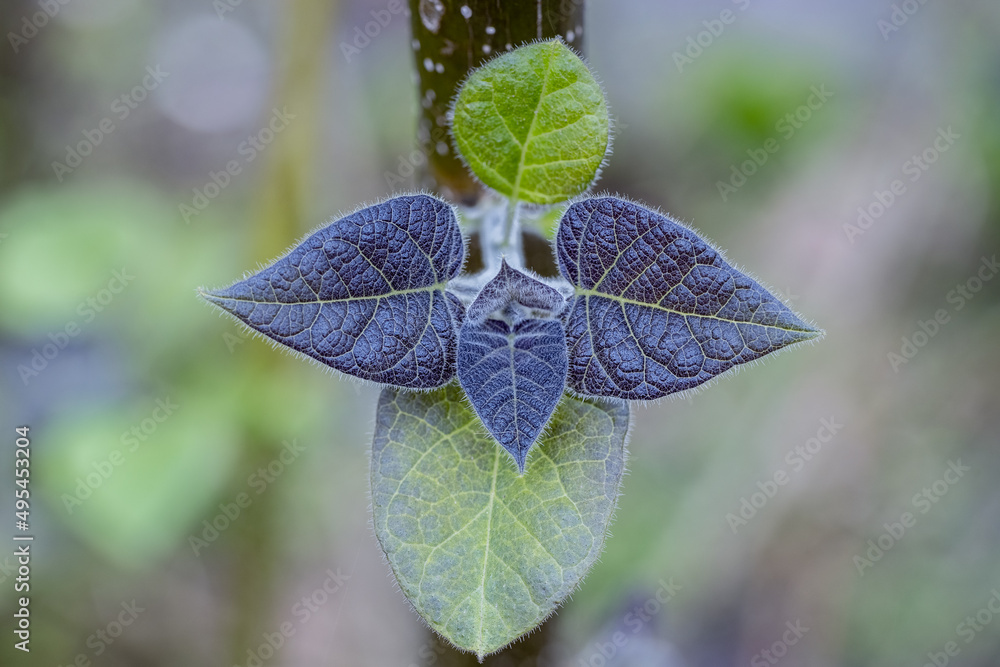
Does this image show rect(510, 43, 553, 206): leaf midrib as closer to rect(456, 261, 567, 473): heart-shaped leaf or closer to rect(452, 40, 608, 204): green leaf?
rect(452, 40, 608, 204): green leaf

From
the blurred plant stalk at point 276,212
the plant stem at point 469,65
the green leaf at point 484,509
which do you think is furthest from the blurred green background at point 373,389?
the green leaf at point 484,509

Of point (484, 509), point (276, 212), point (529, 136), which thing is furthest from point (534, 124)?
point (276, 212)

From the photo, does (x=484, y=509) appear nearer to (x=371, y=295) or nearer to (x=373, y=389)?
(x=371, y=295)

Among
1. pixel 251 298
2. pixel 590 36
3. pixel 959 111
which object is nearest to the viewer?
pixel 251 298

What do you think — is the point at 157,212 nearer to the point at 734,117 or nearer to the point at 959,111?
the point at 734,117

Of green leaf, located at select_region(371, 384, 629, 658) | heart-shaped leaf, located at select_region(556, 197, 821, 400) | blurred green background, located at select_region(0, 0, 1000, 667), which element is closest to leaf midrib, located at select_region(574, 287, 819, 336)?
heart-shaped leaf, located at select_region(556, 197, 821, 400)

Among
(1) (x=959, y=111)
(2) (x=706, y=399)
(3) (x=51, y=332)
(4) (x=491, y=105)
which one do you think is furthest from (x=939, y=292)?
(3) (x=51, y=332)

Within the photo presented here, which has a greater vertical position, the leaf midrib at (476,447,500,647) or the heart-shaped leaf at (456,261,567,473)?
the heart-shaped leaf at (456,261,567,473)

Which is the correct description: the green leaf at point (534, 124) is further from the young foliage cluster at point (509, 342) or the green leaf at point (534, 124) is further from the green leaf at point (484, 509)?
the green leaf at point (484, 509)
